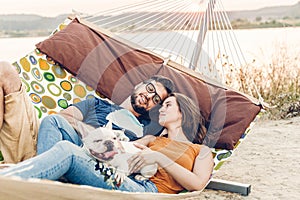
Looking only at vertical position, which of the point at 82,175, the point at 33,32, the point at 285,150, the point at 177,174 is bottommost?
the point at 285,150

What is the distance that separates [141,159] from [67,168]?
0.35 metres

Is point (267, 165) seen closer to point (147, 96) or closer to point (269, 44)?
point (147, 96)

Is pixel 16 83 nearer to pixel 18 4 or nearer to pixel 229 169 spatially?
pixel 229 169

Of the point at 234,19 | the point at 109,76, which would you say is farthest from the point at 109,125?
the point at 234,19

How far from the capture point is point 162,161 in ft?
6.01

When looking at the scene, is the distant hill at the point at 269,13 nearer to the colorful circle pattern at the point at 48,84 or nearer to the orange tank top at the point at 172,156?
the colorful circle pattern at the point at 48,84

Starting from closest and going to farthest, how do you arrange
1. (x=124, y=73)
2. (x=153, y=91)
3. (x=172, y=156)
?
(x=172, y=156)
(x=153, y=91)
(x=124, y=73)

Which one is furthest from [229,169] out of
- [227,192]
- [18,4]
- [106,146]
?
[18,4]

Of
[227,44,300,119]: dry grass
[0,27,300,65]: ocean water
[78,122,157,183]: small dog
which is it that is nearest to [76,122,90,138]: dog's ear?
[78,122,157,183]: small dog

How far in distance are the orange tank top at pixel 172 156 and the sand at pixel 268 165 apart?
1.45ft

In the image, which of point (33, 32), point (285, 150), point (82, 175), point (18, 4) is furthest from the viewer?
point (18, 4)

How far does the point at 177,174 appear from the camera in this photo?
71.2 inches

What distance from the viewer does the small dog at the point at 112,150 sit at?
1711mm

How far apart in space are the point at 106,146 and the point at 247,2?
300 centimetres
